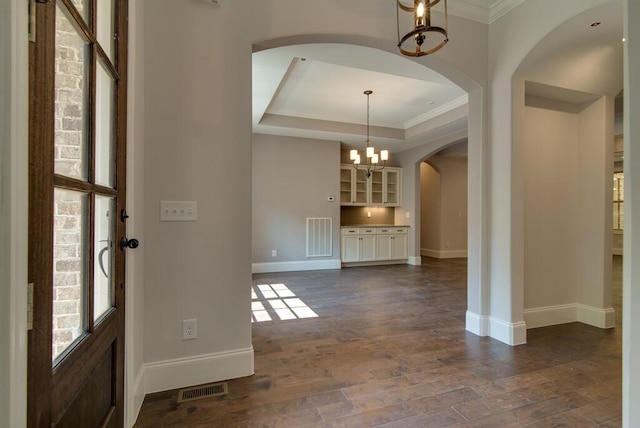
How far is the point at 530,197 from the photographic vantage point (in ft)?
10.2

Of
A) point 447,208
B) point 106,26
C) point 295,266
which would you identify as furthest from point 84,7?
point 447,208

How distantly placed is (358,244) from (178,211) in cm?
508

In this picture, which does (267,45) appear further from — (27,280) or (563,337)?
(563,337)

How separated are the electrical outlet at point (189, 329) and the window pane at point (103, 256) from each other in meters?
0.71

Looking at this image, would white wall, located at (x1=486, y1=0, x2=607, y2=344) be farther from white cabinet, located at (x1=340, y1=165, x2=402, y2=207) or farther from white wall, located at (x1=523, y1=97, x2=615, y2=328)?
white cabinet, located at (x1=340, y1=165, x2=402, y2=207)

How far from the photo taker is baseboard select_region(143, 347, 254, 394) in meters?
1.92

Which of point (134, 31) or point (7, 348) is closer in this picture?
point (7, 348)

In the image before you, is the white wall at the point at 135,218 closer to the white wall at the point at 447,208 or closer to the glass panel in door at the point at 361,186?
the glass panel in door at the point at 361,186

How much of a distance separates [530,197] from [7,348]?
3764 mm

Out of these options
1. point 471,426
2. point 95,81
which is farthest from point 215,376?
point 95,81

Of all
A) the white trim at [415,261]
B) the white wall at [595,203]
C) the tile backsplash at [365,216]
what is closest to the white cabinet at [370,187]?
the tile backsplash at [365,216]

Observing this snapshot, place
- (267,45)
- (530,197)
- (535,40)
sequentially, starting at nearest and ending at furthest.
Result: (267,45)
(535,40)
(530,197)

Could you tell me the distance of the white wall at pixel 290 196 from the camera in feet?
19.6

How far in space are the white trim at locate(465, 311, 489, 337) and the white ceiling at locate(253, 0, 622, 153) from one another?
227cm
